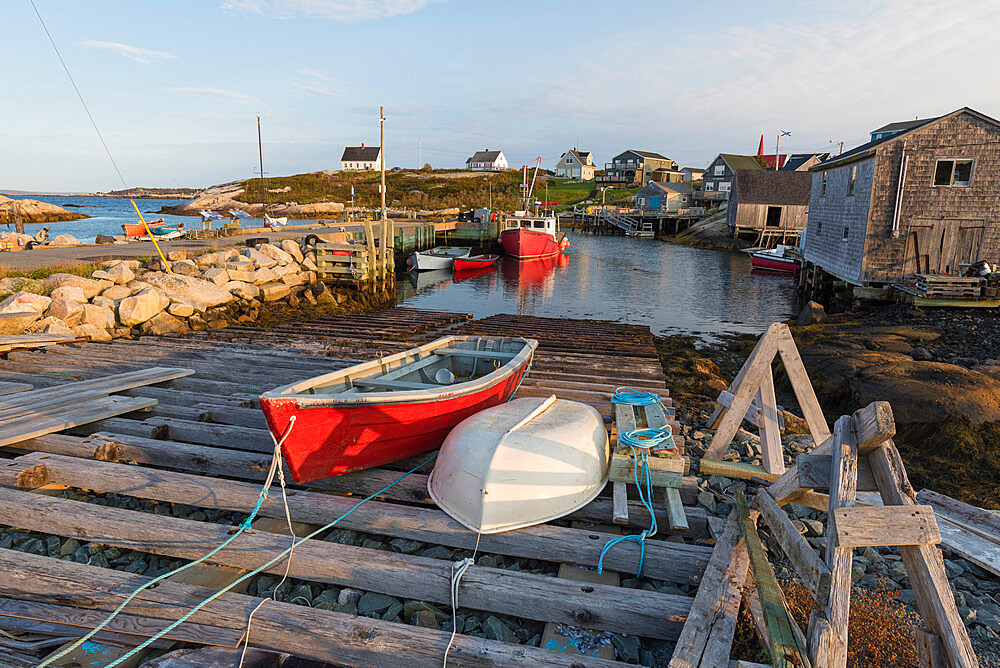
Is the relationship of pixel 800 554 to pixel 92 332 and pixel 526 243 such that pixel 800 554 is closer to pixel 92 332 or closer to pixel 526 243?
pixel 92 332

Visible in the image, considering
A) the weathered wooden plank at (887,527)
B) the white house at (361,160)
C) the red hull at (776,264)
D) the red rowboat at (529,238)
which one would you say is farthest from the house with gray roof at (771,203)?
the white house at (361,160)

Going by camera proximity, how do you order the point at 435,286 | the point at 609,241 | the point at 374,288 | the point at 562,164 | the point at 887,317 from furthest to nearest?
the point at 562,164
the point at 609,241
the point at 435,286
the point at 374,288
the point at 887,317

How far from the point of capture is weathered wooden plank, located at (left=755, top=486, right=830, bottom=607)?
284 centimetres

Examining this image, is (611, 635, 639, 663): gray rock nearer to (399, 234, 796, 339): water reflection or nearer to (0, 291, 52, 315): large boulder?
(0, 291, 52, 315): large boulder

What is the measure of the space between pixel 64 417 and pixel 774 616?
6990 mm

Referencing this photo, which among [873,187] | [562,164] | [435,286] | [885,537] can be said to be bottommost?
[435,286]

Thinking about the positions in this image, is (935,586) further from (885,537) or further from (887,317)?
(887,317)

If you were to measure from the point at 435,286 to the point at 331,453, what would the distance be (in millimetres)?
27372

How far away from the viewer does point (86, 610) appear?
350 cm

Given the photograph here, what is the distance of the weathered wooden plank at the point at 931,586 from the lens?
251 centimetres

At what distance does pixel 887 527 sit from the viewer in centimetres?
271

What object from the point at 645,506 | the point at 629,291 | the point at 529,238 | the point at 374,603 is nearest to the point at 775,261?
the point at 629,291

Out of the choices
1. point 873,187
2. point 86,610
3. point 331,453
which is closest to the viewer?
point 86,610

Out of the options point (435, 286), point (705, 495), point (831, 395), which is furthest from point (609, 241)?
point (705, 495)
